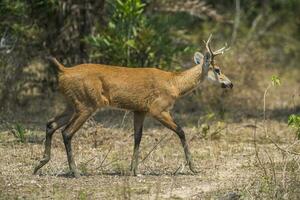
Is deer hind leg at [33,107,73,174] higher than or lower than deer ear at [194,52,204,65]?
lower

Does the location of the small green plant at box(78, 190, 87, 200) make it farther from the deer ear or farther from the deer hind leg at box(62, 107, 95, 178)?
the deer ear

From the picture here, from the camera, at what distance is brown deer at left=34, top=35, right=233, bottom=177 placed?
9.94 metres

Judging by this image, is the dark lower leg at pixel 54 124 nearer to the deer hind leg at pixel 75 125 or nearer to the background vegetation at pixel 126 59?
the deer hind leg at pixel 75 125

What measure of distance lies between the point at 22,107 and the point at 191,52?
328 cm

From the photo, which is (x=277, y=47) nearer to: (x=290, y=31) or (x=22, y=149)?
(x=290, y=31)

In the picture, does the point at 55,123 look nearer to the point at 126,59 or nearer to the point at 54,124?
the point at 54,124

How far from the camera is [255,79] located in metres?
16.6

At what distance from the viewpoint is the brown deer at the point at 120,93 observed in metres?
9.94

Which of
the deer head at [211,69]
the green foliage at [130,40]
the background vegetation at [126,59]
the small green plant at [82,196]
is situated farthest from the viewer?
the green foliage at [130,40]

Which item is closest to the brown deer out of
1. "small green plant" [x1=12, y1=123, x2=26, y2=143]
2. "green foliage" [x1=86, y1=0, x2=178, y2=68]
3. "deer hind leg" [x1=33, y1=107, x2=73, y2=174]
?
"deer hind leg" [x1=33, y1=107, x2=73, y2=174]

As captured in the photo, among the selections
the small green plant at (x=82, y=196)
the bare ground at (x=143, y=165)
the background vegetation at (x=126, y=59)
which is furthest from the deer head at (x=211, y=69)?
the small green plant at (x=82, y=196)

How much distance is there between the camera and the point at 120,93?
10.2 meters

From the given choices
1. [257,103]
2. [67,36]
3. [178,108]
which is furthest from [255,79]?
[67,36]

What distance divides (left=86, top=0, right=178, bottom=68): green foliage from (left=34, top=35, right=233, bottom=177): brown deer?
336cm
